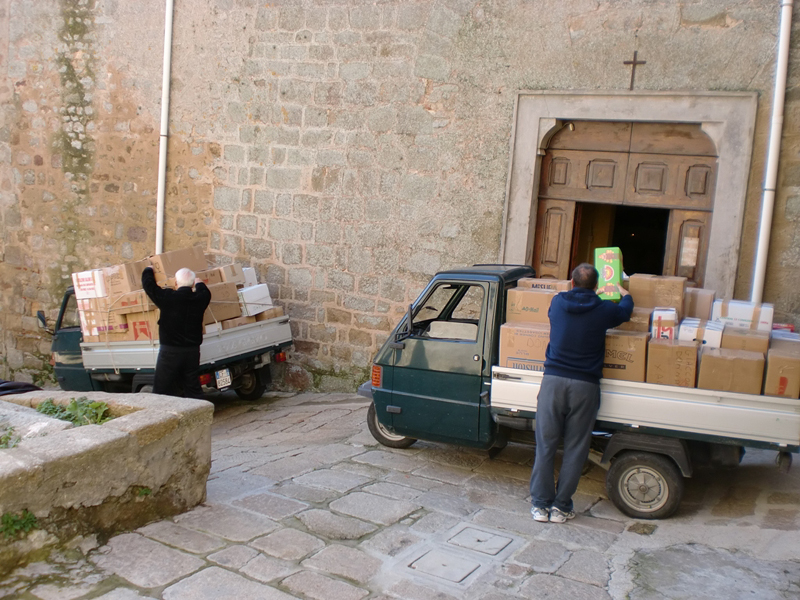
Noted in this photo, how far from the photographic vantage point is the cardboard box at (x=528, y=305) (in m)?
4.99

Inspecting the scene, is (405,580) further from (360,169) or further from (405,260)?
(360,169)

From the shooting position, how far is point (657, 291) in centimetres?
488

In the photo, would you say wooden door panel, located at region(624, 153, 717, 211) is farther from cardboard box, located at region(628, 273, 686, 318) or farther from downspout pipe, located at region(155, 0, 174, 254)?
downspout pipe, located at region(155, 0, 174, 254)

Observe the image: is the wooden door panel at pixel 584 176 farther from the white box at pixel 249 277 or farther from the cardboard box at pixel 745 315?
the white box at pixel 249 277

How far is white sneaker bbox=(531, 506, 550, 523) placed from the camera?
4.59 metres

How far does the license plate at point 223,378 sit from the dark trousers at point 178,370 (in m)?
0.33

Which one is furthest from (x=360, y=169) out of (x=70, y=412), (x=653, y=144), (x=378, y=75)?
(x=70, y=412)

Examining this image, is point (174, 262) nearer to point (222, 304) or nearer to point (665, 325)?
point (222, 304)

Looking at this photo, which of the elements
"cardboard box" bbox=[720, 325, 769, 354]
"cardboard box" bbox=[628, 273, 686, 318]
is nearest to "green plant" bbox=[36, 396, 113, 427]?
"cardboard box" bbox=[628, 273, 686, 318]

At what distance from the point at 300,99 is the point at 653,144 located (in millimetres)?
4103

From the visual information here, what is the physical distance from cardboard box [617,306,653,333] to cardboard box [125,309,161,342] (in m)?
4.82

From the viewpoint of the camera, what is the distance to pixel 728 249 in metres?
6.68

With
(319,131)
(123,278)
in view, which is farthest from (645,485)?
(319,131)

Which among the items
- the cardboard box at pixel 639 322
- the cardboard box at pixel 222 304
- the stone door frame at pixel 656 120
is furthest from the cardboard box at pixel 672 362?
the cardboard box at pixel 222 304
